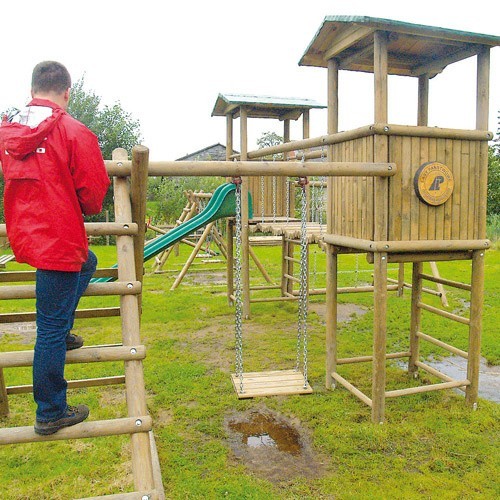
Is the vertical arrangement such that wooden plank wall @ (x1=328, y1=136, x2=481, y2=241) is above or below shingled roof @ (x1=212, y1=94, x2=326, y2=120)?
below

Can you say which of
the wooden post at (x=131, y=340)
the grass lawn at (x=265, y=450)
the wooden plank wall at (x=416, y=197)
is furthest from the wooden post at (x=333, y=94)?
the grass lawn at (x=265, y=450)

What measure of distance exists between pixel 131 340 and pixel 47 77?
4.16 feet

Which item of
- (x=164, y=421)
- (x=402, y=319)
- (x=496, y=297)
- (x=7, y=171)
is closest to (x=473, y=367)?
(x=164, y=421)

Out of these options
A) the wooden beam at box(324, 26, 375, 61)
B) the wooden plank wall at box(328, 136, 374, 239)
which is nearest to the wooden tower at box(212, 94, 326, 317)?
the wooden plank wall at box(328, 136, 374, 239)

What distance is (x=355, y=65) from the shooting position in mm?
5422

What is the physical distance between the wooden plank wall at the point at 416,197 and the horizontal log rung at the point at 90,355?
9.25 ft

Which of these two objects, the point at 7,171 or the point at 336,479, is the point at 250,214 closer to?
the point at 336,479

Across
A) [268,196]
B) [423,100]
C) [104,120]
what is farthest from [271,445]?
[104,120]

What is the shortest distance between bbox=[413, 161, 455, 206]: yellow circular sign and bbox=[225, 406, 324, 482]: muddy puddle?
92.3 inches

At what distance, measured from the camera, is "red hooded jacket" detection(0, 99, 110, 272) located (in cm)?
218

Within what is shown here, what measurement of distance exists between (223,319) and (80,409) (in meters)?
6.52

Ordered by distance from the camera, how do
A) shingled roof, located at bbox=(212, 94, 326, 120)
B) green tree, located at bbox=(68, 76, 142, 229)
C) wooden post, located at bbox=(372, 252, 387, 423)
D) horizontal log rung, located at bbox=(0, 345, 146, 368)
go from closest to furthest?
horizontal log rung, located at bbox=(0, 345, 146, 368) < wooden post, located at bbox=(372, 252, 387, 423) < shingled roof, located at bbox=(212, 94, 326, 120) < green tree, located at bbox=(68, 76, 142, 229)

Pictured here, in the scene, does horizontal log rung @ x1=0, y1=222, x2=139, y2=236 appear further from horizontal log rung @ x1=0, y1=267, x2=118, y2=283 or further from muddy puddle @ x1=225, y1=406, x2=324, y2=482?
muddy puddle @ x1=225, y1=406, x2=324, y2=482

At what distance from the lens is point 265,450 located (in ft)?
14.0
